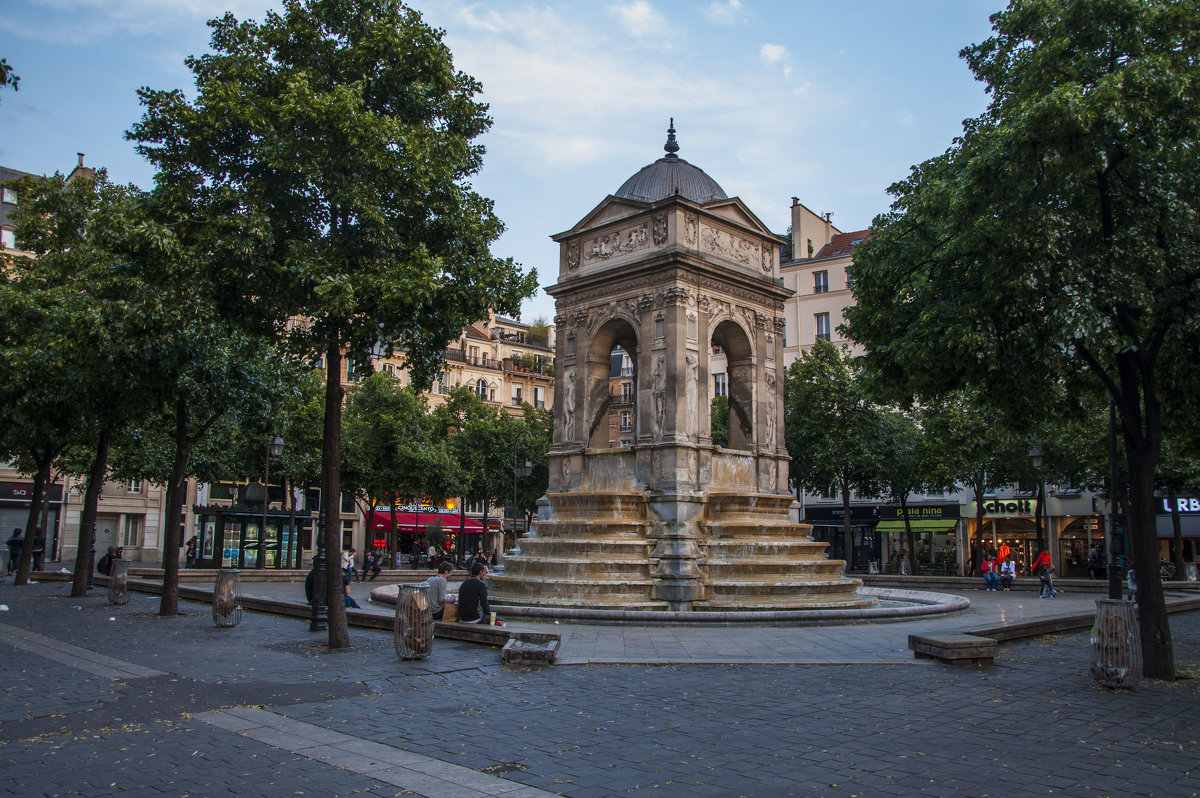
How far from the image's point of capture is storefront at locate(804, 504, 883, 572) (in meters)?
57.2

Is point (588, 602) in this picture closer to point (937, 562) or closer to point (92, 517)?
point (92, 517)

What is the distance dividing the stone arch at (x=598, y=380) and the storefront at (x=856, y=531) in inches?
1437

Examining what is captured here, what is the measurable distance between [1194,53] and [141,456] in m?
37.2

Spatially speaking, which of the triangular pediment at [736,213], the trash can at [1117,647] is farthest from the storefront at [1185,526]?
the trash can at [1117,647]

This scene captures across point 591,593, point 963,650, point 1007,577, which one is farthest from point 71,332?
point 1007,577

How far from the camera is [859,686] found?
34.8 feet

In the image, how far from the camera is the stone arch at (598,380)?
22.8 m

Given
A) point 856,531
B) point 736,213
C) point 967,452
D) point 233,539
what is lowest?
point 233,539

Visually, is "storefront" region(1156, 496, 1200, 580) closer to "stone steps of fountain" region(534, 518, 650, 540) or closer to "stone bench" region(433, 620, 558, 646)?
"stone steps of fountain" region(534, 518, 650, 540)

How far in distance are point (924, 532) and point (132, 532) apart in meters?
52.1

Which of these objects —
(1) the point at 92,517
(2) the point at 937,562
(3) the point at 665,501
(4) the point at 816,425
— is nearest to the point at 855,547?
(2) the point at 937,562

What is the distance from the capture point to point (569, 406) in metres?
23.0

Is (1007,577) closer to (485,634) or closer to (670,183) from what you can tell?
(670,183)

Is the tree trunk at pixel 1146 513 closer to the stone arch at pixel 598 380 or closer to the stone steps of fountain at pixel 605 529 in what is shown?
the stone steps of fountain at pixel 605 529
